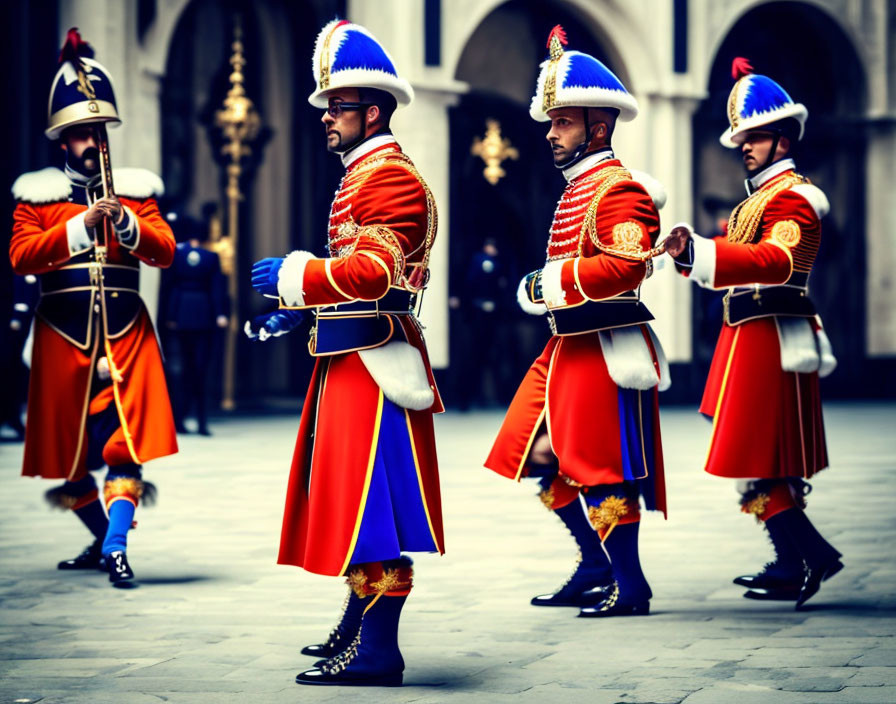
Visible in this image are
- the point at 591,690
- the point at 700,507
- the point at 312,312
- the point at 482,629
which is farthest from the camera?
the point at 700,507

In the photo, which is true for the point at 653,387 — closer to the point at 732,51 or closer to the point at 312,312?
the point at 312,312

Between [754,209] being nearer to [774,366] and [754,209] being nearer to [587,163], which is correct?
[774,366]

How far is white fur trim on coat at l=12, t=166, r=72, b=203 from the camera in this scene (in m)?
6.27

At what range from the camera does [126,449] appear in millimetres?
6121

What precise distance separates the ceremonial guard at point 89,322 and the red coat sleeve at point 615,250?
1687 mm

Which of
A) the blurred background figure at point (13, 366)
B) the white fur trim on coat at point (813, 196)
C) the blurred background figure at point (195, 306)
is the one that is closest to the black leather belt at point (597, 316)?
the white fur trim on coat at point (813, 196)

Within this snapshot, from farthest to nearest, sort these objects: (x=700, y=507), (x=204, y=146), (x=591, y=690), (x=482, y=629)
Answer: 1. (x=204, y=146)
2. (x=700, y=507)
3. (x=482, y=629)
4. (x=591, y=690)

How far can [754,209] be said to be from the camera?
575 cm

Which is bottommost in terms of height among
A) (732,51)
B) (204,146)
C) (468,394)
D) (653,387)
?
(468,394)

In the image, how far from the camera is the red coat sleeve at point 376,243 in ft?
14.1

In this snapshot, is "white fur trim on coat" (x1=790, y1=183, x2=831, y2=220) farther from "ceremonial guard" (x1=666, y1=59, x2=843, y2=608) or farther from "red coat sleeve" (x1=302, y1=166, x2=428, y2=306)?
"red coat sleeve" (x1=302, y1=166, x2=428, y2=306)

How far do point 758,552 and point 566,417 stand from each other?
5.78ft

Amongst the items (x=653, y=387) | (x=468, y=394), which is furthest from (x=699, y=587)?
(x=468, y=394)

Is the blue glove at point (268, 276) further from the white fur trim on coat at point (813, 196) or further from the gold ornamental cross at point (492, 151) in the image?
the gold ornamental cross at point (492, 151)
